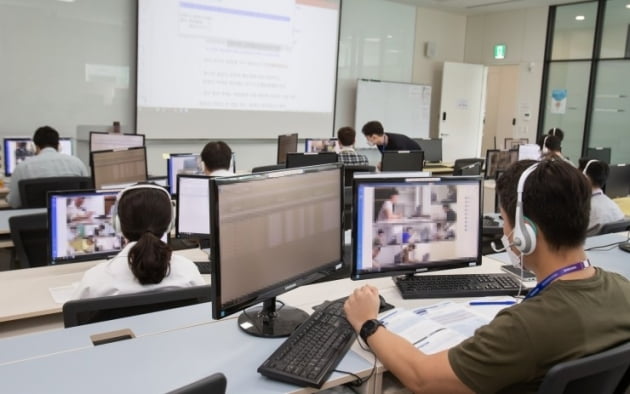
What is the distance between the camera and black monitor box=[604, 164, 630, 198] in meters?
4.73

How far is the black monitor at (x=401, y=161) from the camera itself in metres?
5.05

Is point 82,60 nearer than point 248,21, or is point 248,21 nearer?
point 82,60

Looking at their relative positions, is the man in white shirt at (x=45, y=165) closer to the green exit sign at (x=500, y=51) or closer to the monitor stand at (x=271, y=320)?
the monitor stand at (x=271, y=320)

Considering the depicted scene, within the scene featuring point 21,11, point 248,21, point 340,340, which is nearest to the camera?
point 340,340

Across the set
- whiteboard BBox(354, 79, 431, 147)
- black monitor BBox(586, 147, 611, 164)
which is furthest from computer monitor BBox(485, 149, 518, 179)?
whiteboard BBox(354, 79, 431, 147)

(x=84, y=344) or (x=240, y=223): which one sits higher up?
(x=240, y=223)

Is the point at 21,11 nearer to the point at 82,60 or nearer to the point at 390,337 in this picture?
the point at 82,60

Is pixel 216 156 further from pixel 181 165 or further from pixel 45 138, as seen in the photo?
pixel 45 138

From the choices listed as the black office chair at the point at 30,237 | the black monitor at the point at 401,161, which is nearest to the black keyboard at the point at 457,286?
the black office chair at the point at 30,237

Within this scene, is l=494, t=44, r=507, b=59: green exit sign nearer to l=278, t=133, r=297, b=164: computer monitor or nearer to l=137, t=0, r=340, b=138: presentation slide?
l=137, t=0, r=340, b=138: presentation slide

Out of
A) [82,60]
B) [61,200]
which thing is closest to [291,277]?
[61,200]

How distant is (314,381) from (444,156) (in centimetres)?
818

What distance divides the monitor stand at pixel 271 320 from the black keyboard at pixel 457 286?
460 millimetres

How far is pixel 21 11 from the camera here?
532 centimetres
